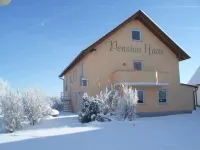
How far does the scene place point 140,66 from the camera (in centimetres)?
2489

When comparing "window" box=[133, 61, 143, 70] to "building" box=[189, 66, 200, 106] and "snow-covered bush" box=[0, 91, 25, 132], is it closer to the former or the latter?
"snow-covered bush" box=[0, 91, 25, 132]

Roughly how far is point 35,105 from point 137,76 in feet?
32.7

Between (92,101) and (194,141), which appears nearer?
(194,141)

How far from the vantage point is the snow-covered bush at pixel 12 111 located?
1390cm

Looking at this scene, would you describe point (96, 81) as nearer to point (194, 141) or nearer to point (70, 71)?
point (70, 71)

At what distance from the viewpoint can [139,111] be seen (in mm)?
23750

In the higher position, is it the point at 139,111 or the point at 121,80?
the point at 121,80

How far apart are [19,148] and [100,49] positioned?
15.6 metres

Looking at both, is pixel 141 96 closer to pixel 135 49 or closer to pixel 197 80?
pixel 135 49

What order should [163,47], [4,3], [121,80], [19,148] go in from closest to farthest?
[4,3], [19,148], [121,80], [163,47]

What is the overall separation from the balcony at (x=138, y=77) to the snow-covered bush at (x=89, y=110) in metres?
4.98

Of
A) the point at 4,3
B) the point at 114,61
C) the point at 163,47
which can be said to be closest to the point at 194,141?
the point at 4,3

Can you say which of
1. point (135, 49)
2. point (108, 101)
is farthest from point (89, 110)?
point (135, 49)

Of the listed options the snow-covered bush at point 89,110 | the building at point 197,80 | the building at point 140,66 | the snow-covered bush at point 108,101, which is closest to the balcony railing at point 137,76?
the building at point 140,66
